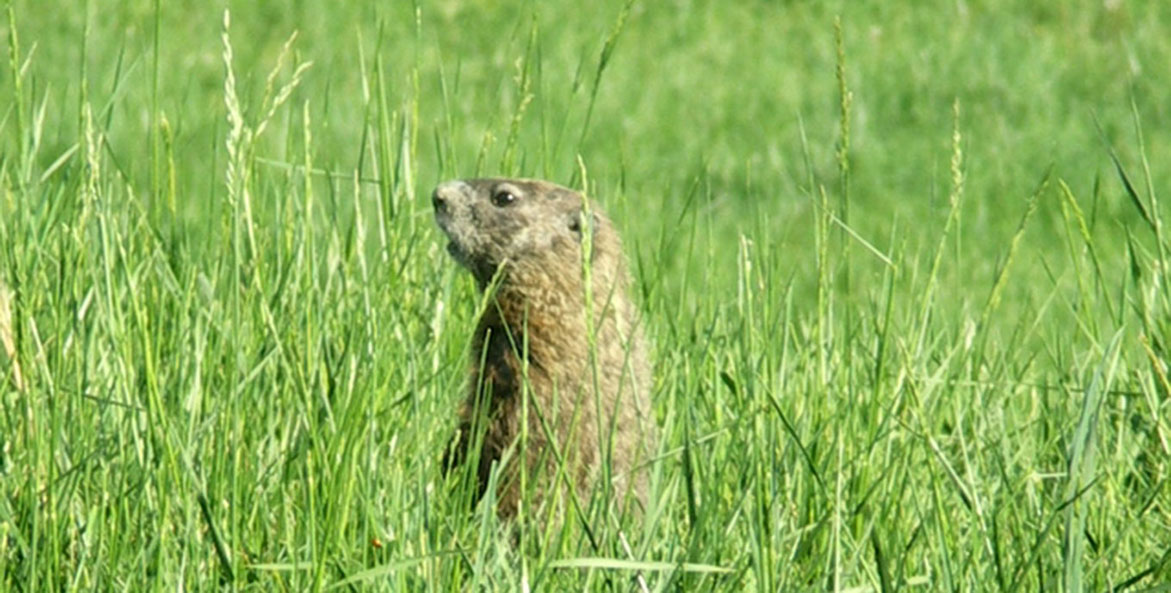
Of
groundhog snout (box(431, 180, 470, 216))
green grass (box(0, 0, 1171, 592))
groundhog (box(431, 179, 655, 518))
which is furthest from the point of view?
groundhog snout (box(431, 180, 470, 216))

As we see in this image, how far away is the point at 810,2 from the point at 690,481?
33.6 ft

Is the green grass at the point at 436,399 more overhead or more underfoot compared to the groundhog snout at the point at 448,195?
more underfoot

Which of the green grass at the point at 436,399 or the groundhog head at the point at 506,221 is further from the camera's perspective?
the groundhog head at the point at 506,221

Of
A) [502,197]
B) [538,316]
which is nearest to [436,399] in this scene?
[538,316]

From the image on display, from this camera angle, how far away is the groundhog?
3953 mm

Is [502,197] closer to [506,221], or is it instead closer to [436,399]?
[506,221]

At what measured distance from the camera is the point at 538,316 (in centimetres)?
434

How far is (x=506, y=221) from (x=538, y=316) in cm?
25

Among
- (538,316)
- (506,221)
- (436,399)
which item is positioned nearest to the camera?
(436,399)

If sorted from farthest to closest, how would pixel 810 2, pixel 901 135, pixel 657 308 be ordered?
1. pixel 810 2
2. pixel 901 135
3. pixel 657 308

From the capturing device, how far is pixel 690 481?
2727mm

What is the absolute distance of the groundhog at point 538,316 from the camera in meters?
3.95

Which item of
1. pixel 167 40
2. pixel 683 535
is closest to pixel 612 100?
pixel 167 40

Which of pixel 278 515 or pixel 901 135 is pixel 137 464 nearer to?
pixel 278 515
